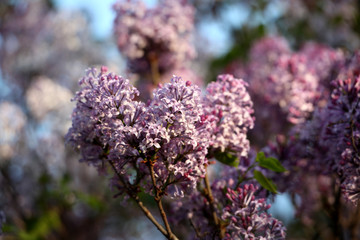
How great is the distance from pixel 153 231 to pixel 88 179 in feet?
6.20

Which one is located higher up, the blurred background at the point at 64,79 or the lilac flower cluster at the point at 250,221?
the blurred background at the point at 64,79

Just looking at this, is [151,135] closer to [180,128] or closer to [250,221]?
[180,128]

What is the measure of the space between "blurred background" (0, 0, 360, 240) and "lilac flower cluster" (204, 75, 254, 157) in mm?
2246

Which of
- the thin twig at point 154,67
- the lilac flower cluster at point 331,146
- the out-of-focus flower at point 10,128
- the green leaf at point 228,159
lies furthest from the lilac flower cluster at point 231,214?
the out-of-focus flower at point 10,128

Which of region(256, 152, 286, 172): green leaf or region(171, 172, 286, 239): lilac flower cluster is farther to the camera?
region(256, 152, 286, 172): green leaf

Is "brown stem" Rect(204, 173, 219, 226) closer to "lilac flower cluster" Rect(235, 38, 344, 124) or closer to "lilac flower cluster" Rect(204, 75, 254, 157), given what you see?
"lilac flower cluster" Rect(204, 75, 254, 157)

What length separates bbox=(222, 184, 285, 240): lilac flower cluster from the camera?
6.91ft

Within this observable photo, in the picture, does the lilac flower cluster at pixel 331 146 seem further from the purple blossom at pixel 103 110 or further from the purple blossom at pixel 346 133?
the purple blossom at pixel 103 110

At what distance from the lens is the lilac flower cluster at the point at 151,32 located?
13.4 ft

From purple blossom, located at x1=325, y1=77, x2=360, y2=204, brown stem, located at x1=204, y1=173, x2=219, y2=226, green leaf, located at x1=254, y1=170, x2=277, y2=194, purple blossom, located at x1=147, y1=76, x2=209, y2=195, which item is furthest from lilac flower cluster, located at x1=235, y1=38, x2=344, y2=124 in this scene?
purple blossom, located at x1=147, y1=76, x2=209, y2=195

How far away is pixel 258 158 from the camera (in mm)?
2342

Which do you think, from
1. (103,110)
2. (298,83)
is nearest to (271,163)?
(103,110)

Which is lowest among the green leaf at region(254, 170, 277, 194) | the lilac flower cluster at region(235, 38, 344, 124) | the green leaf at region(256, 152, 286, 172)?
the green leaf at region(254, 170, 277, 194)

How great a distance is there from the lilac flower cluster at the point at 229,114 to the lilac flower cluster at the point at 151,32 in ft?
5.99
